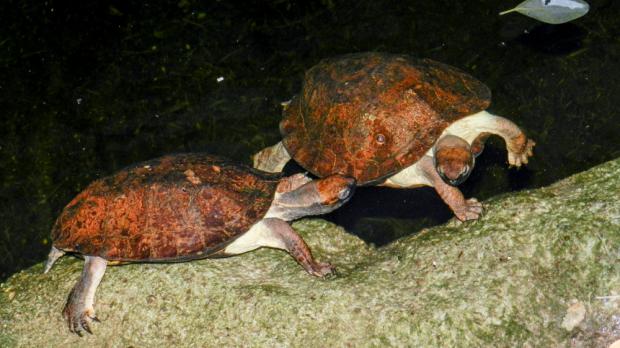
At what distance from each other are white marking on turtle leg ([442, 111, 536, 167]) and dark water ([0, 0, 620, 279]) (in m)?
0.38

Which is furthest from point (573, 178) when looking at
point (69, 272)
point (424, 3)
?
point (69, 272)

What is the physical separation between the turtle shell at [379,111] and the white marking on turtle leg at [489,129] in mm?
173

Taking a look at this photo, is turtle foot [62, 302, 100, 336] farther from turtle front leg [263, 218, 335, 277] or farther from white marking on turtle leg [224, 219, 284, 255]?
turtle front leg [263, 218, 335, 277]

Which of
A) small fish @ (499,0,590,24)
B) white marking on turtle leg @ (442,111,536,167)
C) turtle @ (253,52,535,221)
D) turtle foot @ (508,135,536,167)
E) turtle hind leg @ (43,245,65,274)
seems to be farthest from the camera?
turtle foot @ (508,135,536,167)

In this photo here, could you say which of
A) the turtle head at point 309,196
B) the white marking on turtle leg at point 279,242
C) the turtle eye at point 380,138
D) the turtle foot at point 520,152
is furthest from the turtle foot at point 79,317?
the turtle foot at point 520,152

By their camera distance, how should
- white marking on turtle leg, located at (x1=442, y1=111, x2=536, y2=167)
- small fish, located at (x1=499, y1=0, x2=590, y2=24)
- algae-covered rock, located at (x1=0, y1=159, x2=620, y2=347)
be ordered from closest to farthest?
1. algae-covered rock, located at (x1=0, y1=159, x2=620, y2=347)
2. small fish, located at (x1=499, y1=0, x2=590, y2=24)
3. white marking on turtle leg, located at (x1=442, y1=111, x2=536, y2=167)

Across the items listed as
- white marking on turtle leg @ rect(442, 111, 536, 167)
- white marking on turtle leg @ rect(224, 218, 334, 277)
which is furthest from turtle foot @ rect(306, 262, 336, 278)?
white marking on turtle leg @ rect(442, 111, 536, 167)

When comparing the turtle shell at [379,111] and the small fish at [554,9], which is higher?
the small fish at [554,9]

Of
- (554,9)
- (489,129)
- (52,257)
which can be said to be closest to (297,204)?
(489,129)

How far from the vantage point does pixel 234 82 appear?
5477 millimetres

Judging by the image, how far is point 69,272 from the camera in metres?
4.12

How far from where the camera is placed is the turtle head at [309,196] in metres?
3.76

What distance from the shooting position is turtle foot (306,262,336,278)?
3.78 metres

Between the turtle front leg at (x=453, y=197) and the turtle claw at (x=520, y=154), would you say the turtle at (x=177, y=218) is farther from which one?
the turtle claw at (x=520, y=154)
